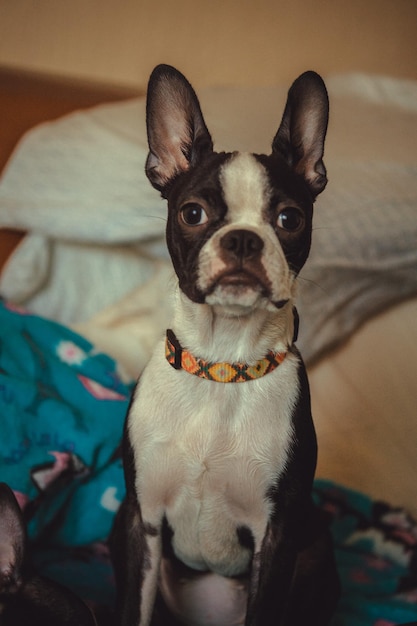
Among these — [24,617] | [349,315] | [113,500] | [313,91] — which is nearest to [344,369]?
[349,315]

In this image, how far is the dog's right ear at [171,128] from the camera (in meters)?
1.31

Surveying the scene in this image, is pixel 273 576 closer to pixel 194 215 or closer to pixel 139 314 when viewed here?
pixel 194 215

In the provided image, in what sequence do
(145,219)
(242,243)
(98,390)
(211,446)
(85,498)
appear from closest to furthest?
1. (242,243)
2. (211,446)
3. (85,498)
4. (98,390)
5. (145,219)

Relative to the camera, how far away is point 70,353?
206 cm

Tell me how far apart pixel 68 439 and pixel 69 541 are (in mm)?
221

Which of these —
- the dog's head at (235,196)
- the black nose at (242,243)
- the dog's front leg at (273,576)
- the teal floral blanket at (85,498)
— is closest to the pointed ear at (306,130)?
the dog's head at (235,196)

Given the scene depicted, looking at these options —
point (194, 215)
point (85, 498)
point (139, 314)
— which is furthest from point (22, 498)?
point (139, 314)

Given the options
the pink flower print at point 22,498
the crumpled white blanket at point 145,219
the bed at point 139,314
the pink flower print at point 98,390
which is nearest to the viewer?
the pink flower print at point 22,498

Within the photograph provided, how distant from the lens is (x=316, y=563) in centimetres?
143

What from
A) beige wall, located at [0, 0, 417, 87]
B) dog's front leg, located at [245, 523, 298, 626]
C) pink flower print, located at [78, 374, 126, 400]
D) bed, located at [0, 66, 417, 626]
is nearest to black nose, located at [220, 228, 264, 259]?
dog's front leg, located at [245, 523, 298, 626]

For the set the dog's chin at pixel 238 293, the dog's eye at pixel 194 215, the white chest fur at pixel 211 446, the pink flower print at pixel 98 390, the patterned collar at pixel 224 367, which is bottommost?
the pink flower print at pixel 98 390

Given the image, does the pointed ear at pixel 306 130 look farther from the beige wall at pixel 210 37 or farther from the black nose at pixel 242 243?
the beige wall at pixel 210 37

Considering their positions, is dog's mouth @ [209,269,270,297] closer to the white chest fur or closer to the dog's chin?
the dog's chin

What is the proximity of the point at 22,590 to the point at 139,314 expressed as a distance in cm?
123
